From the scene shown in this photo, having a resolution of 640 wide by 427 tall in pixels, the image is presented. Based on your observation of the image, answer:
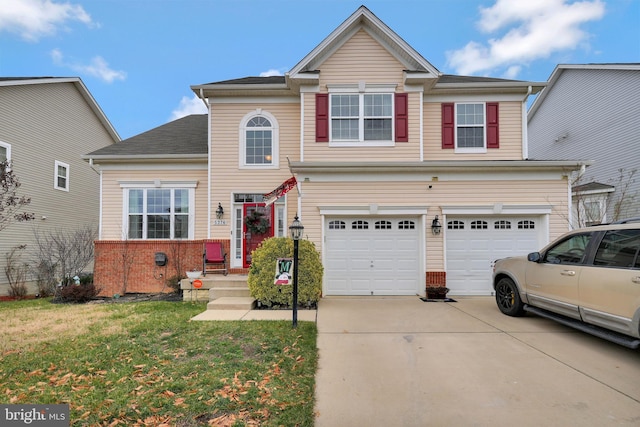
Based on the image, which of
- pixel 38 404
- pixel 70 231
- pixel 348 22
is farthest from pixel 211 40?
pixel 38 404

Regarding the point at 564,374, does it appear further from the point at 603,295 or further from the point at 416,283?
the point at 416,283

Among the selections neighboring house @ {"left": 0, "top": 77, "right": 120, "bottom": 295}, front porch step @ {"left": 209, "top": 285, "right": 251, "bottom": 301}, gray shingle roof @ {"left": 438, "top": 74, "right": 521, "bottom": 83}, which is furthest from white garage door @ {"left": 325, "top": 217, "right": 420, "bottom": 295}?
neighboring house @ {"left": 0, "top": 77, "right": 120, "bottom": 295}

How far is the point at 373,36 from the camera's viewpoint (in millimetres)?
9789

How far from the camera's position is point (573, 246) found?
5.33 meters

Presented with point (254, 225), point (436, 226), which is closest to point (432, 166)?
point (436, 226)

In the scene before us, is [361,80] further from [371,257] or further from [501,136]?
[371,257]

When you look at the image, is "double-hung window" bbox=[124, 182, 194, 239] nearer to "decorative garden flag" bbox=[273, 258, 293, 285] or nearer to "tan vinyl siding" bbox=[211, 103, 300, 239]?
"tan vinyl siding" bbox=[211, 103, 300, 239]

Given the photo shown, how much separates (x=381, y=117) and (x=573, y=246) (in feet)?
20.1

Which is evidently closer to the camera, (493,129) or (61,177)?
(493,129)

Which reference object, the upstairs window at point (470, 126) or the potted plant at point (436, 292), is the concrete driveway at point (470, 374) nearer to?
the potted plant at point (436, 292)

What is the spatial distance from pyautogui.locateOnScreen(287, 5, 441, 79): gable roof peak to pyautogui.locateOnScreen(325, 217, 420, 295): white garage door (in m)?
4.77

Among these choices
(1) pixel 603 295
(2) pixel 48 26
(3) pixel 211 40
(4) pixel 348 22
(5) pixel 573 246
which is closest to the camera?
(1) pixel 603 295

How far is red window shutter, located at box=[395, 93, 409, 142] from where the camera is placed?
→ 31.4 ft

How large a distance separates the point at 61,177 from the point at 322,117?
12.5 m
